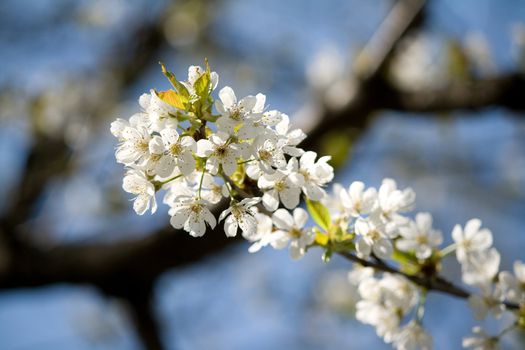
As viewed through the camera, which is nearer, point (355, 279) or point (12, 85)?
point (355, 279)

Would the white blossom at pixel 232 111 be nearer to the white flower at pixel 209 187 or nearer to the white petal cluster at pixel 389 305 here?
the white flower at pixel 209 187

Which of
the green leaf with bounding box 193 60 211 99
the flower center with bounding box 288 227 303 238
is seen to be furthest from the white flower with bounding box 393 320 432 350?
the green leaf with bounding box 193 60 211 99

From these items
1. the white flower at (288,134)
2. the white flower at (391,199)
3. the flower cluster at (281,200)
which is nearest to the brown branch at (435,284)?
the flower cluster at (281,200)

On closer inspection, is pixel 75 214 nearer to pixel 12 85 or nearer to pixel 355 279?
pixel 12 85

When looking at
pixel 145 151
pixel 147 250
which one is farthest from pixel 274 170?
pixel 147 250

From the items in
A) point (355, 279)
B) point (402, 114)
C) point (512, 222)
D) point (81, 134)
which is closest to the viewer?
point (355, 279)

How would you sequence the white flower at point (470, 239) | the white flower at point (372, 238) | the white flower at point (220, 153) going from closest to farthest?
the white flower at point (220, 153)
the white flower at point (372, 238)
the white flower at point (470, 239)

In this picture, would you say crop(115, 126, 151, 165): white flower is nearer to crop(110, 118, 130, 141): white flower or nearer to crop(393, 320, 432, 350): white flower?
crop(110, 118, 130, 141): white flower

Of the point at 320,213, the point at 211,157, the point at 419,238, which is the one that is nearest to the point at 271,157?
the point at 211,157
